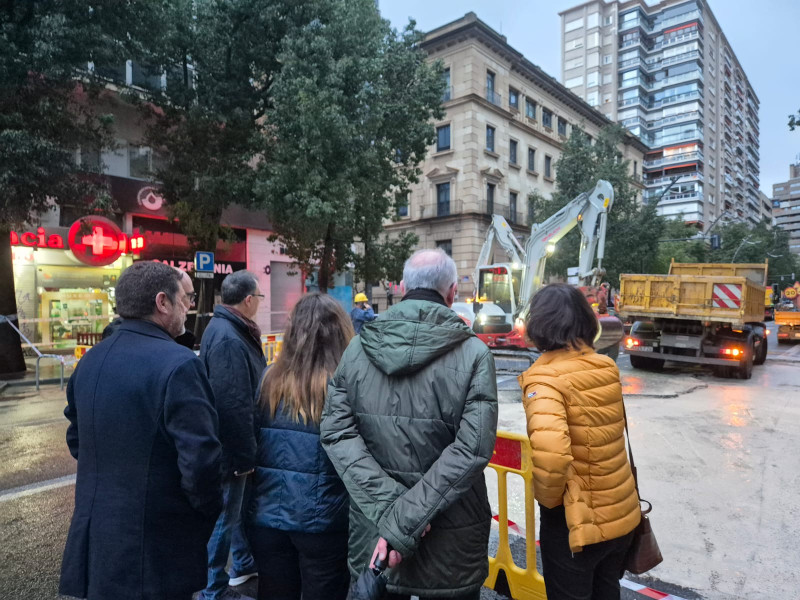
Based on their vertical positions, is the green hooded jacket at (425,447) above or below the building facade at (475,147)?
below

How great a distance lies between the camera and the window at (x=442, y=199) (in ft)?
105

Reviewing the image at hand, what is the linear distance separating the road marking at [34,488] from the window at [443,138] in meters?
29.8

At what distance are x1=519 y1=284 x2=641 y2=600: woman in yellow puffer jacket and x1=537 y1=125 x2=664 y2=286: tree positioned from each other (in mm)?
26484

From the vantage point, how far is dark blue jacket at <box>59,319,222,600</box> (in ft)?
6.23

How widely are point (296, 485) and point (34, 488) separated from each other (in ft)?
13.6

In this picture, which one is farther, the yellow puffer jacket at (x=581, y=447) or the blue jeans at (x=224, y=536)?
the blue jeans at (x=224, y=536)

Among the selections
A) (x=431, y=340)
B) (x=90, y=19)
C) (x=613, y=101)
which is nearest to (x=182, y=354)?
(x=431, y=340)

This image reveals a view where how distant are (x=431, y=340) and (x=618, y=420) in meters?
0.95

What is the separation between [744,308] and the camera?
416 inches

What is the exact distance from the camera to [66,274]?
15.8 metres

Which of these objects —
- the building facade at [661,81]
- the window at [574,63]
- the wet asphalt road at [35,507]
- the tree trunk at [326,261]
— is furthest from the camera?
the window at [574,63]

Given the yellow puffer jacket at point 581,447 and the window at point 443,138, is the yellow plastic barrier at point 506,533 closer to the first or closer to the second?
the yellow puffer jacket at point 581,447

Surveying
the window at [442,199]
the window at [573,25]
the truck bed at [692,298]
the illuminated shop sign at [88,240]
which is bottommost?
the truck bed at [692,298]

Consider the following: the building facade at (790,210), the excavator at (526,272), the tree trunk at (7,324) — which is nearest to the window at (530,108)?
the excavator at (526,272)
